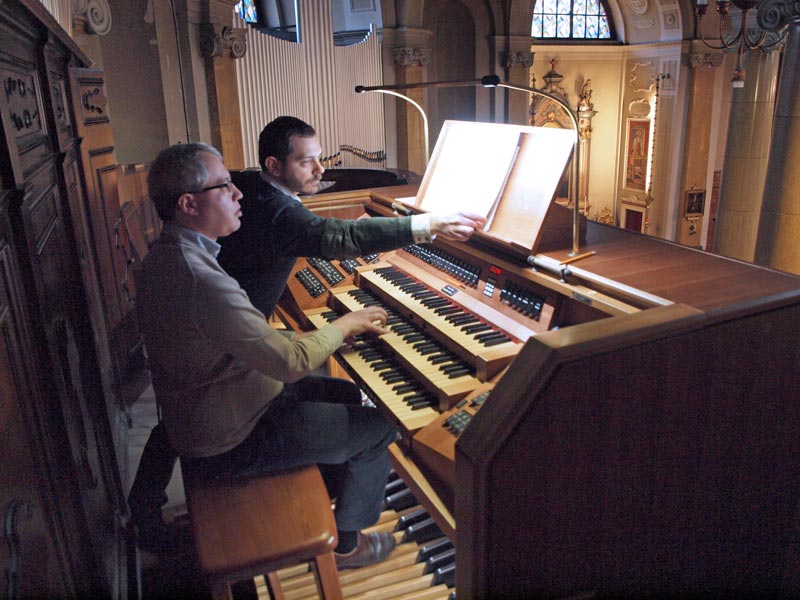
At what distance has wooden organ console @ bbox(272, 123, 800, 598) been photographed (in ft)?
5.24

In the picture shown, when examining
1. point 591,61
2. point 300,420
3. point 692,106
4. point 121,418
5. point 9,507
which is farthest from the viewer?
point 591,61

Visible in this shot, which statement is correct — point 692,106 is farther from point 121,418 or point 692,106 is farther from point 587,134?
point 121,418

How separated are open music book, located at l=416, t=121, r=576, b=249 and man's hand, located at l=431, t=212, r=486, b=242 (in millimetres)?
82

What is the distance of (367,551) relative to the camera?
251 centimetres

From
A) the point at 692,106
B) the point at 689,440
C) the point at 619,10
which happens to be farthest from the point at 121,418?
the point at 619,10

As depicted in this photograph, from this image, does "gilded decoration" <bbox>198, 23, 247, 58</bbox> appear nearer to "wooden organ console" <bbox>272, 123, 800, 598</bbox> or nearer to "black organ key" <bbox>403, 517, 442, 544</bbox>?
"wooden organ console" <bbox>272, 123, 800, 598</bbox>

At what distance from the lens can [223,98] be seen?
19.8ft

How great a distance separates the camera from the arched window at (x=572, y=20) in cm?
1172

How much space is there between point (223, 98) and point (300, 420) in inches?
187

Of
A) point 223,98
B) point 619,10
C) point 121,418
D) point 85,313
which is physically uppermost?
point 619,10

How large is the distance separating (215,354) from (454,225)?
1.03 metres

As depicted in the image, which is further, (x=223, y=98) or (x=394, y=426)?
(x=223, y=98)

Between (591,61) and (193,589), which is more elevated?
(591,61)

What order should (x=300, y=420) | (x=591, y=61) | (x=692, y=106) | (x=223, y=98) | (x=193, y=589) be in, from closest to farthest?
1. (x=300, y=420)
2. (x=193, y=589)
3. (x=223, y=98)
4. (x=692, y=106)
5. (x=591, y=61)
